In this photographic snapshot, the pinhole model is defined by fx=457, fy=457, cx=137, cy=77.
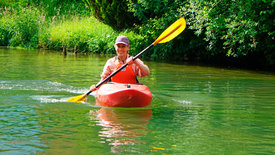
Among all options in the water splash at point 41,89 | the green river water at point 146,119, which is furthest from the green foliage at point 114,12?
the water splash at point 41,89

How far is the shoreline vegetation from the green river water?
2007 mm

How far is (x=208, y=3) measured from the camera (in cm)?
1230

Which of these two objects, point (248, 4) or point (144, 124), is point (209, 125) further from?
point (248, 4)

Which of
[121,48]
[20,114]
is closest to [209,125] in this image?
[121,48]

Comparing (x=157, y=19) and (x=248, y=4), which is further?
(x=157, y=19)

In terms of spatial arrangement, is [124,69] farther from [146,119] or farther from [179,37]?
[179,37]

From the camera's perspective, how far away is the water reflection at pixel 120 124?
4.69 metres

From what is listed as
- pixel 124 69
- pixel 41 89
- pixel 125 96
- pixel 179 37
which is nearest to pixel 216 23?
pixel 179 37

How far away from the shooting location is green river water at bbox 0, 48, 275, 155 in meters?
4.48

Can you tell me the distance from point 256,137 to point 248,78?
6498 millimetres

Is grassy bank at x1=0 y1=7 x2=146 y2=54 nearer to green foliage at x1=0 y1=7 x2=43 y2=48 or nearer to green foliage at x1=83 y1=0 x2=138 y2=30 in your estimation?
green foliage at x1=0 y1=7 x2=43 y2=48

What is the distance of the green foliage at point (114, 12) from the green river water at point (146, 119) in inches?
257

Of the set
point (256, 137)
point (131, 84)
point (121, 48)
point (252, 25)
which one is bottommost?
point (256, 137)

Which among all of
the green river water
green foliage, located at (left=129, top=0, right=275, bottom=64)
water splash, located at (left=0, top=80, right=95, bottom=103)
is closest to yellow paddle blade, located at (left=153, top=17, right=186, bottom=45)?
the green river water
